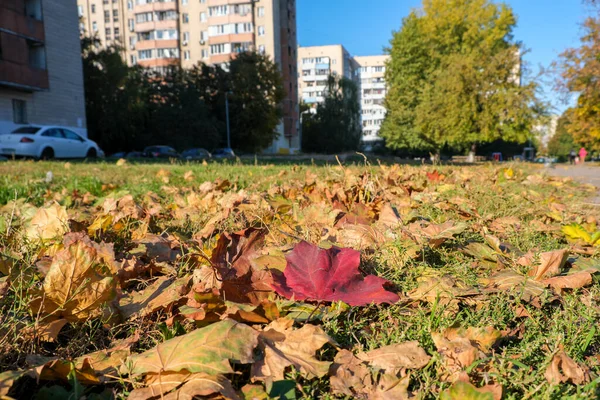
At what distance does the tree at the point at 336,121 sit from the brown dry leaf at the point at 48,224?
52313mm

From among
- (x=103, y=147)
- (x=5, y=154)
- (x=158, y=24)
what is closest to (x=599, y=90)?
(x=5, y=154)

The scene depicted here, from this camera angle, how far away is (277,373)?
3.02ft

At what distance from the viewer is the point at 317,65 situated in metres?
104

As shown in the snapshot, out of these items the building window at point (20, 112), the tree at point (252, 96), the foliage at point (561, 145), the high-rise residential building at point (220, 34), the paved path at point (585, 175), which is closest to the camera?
the paved path at point (585, 175)

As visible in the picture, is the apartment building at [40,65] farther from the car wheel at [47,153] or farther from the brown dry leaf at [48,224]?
the brown dry leaf at [48,224]

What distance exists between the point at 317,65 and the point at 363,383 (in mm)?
108084

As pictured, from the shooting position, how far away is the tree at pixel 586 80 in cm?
1838

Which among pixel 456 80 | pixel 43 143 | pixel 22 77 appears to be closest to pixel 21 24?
pixel 22 77

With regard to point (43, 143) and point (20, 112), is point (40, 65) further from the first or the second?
point (43, 143)

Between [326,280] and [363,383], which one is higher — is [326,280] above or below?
above

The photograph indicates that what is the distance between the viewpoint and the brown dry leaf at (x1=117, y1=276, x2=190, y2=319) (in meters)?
1.24

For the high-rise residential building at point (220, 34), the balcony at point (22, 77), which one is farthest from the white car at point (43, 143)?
the high-rise residential building at point (220, 34)

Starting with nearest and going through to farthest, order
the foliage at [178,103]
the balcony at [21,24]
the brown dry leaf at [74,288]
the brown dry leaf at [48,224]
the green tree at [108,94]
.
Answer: the brown dry leaf at [74,288]
the brown dry leaf at [48,224]
the balcony at [21,24]
the green tree at [108,94]
the foliage at [178,103]

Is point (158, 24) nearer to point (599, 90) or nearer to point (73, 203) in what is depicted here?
point (599, 90)
